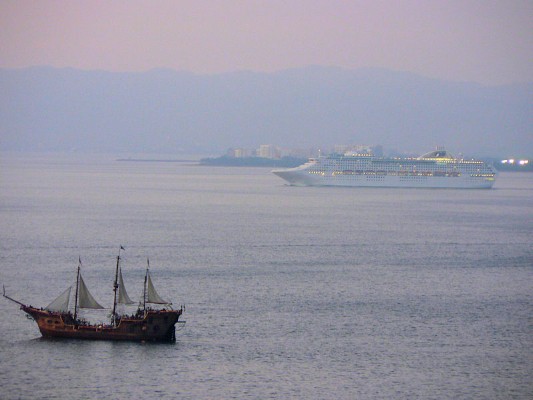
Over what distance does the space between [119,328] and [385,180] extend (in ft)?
369

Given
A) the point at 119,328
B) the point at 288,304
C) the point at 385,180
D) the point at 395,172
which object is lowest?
the point at 288,304

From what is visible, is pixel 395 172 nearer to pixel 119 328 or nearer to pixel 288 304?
pixel 288 304

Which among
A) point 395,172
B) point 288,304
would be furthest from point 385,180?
point 288,304

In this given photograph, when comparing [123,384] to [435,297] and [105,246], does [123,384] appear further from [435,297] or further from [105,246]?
[105,246]

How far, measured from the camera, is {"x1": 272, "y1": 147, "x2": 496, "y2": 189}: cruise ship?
5655 inches

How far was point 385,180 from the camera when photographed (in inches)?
5758

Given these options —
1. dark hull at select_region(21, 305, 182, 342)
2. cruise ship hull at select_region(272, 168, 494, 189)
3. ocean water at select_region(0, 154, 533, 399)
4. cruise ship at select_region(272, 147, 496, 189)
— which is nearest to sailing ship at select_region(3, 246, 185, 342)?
dark hull at select_region(21, 305, 182, 342)

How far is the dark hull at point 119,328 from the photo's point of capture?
119ft

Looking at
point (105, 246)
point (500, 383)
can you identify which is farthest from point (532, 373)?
point (105, 246)

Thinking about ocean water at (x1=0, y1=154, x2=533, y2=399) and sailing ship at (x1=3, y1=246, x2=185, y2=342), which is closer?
ocean water at (x1=0, y1=154, x2=533, y2=399)

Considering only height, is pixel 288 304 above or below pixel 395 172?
below

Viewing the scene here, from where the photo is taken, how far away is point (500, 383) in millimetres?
32156

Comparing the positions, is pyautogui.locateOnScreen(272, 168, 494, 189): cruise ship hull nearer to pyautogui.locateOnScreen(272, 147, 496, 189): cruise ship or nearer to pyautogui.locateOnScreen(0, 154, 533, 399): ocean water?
pyautogui.locateOnScreen(272, 147, 496, 189): cruise ship

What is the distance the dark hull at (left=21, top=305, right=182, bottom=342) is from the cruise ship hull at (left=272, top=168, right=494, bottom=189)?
107m
